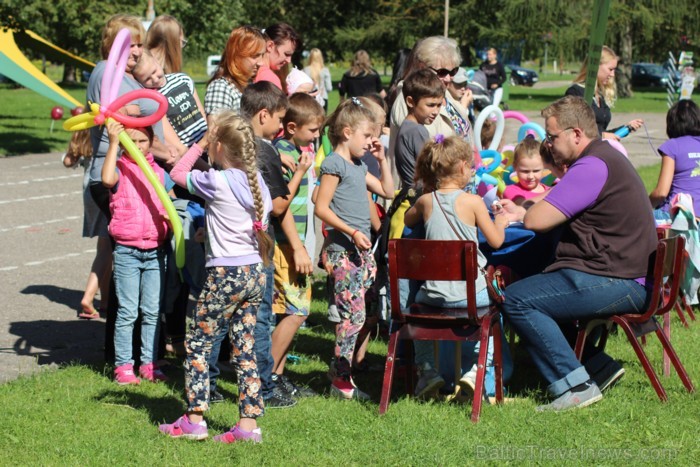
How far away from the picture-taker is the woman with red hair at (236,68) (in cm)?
646

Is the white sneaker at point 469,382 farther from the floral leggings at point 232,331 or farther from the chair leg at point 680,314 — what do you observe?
the chair leg at point 680,314

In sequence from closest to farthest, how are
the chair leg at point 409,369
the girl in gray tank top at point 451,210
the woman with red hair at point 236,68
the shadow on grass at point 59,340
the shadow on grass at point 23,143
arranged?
the girl in gray tank top at point 451,210 < the chair leg at point 409,369 < the woman with red hair at point 236,68 < the shadow on grass at point 59,340 < the shadow on grass at point 23,143

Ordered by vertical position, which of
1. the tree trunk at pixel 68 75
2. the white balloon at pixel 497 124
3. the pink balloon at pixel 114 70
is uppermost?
the pink balloon at pixel 114 70

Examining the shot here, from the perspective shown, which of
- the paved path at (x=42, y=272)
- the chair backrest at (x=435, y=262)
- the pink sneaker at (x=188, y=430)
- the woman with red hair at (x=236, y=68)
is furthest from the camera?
the paved path at (x=42, y=272)

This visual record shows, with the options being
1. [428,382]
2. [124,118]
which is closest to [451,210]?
[428,382]

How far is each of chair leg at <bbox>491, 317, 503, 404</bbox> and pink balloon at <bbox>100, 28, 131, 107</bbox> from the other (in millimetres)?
2442

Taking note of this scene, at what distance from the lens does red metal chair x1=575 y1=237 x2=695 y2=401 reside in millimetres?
5336

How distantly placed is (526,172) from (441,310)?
162 centimetres

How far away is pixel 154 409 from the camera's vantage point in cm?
540

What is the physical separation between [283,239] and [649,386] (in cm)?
231

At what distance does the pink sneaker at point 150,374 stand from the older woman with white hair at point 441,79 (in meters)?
2.16

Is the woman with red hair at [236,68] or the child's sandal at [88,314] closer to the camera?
the woman with red hair at [236,68]

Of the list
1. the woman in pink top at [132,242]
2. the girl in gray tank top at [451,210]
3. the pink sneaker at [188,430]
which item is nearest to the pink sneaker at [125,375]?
the woman in pink top at [132,242]

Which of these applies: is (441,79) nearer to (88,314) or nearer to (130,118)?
(130,118)
